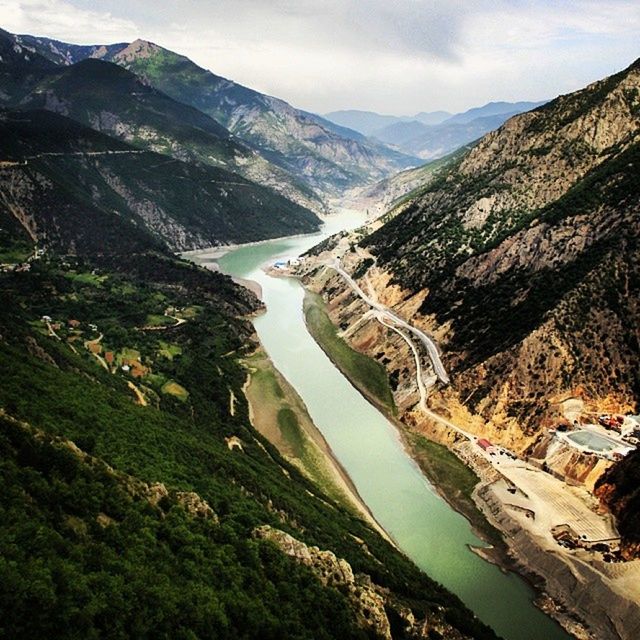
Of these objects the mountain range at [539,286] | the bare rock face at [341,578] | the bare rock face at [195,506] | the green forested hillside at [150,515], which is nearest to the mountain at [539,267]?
the mountain range at [539,286]

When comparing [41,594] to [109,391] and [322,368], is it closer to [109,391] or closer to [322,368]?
[109,391]

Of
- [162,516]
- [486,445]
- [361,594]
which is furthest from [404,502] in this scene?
[162,516]

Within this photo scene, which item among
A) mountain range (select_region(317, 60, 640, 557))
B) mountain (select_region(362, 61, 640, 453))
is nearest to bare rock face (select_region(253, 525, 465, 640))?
mountain range (select_region(317, 60, 640, 557))

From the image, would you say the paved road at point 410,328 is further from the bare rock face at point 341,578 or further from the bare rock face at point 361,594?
the bare rock face at point 341,578

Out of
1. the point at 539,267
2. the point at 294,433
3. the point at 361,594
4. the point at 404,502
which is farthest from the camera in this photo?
the point at 539,267

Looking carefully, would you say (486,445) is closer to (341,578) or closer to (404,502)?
(404,502)

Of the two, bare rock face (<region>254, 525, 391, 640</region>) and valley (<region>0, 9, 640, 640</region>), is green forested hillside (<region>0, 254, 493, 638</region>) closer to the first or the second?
valley (<region>0, 9, 640, 640</region>)
